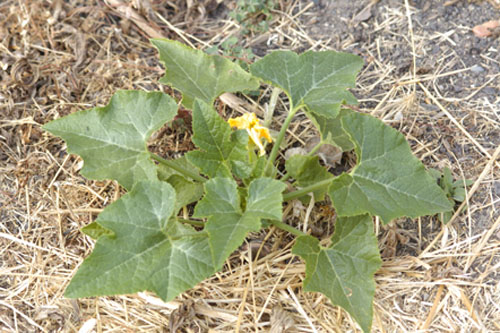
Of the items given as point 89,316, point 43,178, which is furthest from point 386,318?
point 43,178

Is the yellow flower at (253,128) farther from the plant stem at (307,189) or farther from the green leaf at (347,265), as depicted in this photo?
the green leaf at (347,265)

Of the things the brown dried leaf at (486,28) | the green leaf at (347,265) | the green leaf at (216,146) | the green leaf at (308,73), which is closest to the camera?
the green leaf at (347,265)

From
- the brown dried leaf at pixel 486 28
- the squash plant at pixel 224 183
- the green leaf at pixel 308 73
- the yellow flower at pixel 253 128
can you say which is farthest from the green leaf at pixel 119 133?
the brown dried leaf at pixel 486 28

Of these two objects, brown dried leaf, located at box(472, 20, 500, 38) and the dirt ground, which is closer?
the dirt ground

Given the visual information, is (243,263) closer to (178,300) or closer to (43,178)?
(178,300)

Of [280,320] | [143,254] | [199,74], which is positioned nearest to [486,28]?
[199,74]

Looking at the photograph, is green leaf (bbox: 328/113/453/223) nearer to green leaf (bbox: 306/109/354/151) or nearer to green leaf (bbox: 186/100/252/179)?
green leaf (bbox: 306/109/354/151)

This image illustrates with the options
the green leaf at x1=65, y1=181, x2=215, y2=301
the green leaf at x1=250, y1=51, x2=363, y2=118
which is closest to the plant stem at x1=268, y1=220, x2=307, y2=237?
the green leaf at x1=65, y1=181, x2=215, y2=301

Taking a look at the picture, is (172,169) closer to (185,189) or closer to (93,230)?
(185,189)
